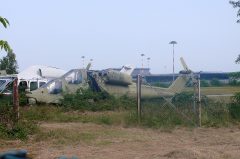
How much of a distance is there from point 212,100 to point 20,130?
7.02m

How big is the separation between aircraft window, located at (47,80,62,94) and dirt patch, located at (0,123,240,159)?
7803 mm

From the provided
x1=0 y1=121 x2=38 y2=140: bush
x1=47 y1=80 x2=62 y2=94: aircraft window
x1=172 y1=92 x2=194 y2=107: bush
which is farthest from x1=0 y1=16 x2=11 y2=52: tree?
x1=47 y1=80 x2=62 y2=94: aircraft window

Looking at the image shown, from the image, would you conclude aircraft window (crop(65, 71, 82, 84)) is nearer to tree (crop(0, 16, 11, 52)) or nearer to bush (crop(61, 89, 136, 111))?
bush (crop(61, 89, 136, 111))

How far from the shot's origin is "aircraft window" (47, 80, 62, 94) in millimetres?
22797

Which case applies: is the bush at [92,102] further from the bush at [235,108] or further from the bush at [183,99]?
the bush at [235,108]

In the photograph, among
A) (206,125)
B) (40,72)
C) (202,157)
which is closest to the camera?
(202,157)

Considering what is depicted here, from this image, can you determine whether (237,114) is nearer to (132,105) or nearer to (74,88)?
(132,105)

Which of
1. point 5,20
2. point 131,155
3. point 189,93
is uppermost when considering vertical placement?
point 5,20

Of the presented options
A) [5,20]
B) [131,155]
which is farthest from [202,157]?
[5,20]

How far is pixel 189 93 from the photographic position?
1611 centimetres

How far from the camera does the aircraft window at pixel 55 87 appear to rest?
74.8 ft

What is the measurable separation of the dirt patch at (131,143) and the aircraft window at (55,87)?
7.80m

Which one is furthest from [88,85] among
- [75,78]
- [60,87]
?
[60,87]

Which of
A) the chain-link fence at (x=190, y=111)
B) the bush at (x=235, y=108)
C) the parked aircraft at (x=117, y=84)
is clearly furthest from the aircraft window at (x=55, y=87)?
the bush at (x=235, y=108)
